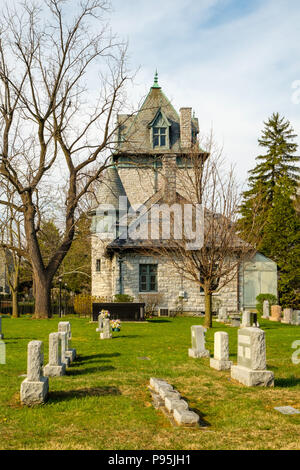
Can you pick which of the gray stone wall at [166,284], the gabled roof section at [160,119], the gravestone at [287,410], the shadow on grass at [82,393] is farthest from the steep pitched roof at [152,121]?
the gravestone at [287,410]

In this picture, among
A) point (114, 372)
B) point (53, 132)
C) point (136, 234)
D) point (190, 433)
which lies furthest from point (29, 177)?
point (190, 433)

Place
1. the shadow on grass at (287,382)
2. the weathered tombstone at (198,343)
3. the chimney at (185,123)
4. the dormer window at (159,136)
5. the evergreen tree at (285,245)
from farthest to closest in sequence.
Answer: the dormer window at (159,136), the chimney at (185,123), the evergreen tree at (285,245), the weathered tombstone at (198,343), the shadow on grass at (287,382)

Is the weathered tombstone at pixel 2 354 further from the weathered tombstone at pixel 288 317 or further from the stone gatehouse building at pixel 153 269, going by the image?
the weathered tombstone at pixel 288 317

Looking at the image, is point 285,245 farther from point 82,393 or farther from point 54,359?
point 82,393

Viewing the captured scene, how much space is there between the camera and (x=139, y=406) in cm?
690

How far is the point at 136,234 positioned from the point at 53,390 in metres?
17.9

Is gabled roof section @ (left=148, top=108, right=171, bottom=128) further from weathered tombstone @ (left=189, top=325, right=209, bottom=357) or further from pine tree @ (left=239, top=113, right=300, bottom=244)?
weathered tombstone @ (left=189, top=325, right=209, bottom=357)

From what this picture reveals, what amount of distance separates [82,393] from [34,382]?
101cm

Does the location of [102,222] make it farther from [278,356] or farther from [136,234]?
[278,356]

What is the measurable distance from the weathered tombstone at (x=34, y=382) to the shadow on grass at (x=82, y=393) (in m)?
0.27

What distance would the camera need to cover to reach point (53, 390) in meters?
7.70

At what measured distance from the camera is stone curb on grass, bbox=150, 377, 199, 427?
19.1ft

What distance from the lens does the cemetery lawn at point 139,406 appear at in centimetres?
522
